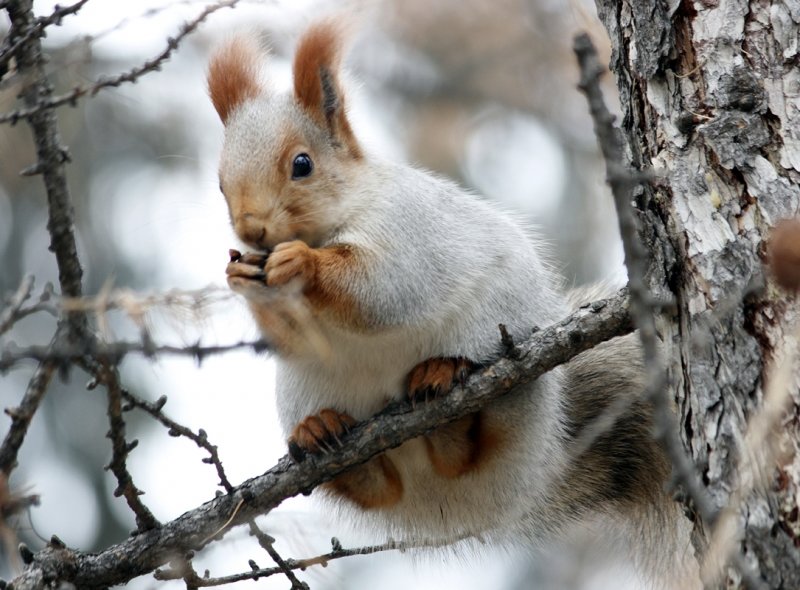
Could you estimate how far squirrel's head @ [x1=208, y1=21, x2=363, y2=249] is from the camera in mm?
2396

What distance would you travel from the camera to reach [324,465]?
2.30 m

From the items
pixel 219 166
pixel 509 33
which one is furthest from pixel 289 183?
pixel 509 33

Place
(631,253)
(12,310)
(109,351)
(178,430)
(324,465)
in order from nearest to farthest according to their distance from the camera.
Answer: (631,253)
(109,351)
(12,310)
(178,430)
(324,465)

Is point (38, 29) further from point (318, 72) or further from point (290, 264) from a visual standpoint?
point (318, 72)

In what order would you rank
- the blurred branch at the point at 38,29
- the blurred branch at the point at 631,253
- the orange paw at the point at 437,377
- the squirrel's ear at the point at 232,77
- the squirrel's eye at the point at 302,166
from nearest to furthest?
the blurred branch at the point at 631,253
the blurred branch at the point at 38,29
the orange paw at the point at 437,377
the squirrel's eye at the point at 302,166
the squirrel's ear at the point at 232,77

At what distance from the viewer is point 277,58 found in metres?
3.30

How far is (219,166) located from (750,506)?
164 centimetres

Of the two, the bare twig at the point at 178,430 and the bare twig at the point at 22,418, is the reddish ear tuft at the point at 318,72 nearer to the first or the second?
the bare twig at the point at 178,430

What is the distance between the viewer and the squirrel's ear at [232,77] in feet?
9.20

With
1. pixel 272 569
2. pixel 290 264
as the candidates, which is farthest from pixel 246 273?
pixel 272 569

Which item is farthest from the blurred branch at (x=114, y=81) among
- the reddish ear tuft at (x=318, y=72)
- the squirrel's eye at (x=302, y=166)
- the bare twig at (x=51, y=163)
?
the reddish ear tuft at (x=318, y=72)

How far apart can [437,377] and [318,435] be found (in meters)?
0.32

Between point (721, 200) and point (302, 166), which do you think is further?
point (302, 166)

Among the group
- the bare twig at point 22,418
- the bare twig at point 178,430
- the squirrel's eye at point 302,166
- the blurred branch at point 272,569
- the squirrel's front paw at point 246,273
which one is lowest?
the blurred branch at point 272,569
